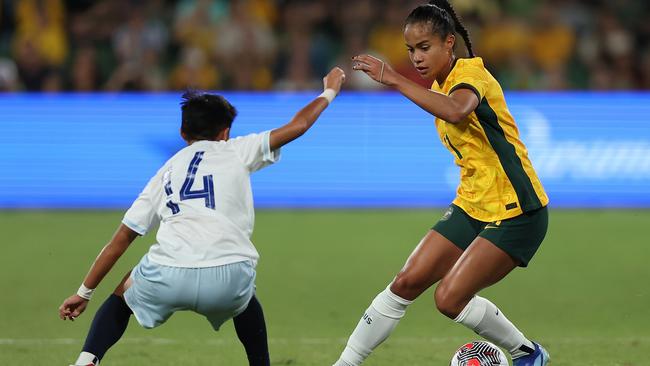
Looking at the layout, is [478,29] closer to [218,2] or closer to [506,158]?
[218,2]

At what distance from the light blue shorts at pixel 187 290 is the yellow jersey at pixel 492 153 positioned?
1303 mm

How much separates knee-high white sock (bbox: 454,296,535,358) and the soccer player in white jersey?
110 cm

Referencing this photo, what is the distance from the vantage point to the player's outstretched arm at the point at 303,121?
16.7ft

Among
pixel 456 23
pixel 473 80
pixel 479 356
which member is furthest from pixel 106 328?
pixel 456 23

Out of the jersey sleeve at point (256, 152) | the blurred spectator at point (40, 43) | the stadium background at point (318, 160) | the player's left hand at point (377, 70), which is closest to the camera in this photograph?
the jersey sleeve at point (256, 152)

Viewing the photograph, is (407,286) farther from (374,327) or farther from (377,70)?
(377,70)

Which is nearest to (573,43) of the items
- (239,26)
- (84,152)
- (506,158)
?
(239,26)

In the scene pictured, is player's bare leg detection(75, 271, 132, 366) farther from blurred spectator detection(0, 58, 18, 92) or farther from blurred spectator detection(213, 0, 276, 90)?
blurred spectator detection(0, 58, 18, 92)

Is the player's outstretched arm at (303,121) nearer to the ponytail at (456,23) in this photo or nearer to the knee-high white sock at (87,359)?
the ponytail at (456,23)

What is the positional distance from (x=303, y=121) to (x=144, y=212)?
84 cm

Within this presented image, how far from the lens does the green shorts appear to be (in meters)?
5.54

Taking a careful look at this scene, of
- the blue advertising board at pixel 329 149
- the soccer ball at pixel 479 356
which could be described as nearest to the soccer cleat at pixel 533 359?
the soccer ball at pixel 479 356

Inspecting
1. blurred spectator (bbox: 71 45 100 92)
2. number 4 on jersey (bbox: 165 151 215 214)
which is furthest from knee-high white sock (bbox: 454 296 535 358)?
blurred spectator (bbox: 71 45 100 92)

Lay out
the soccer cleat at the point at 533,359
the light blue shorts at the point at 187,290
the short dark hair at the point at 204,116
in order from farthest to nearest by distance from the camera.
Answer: the soccer cleat at the point at 533,359, the short dark hair at the point at 204,116, the light blue shorts at the point at 187,290
